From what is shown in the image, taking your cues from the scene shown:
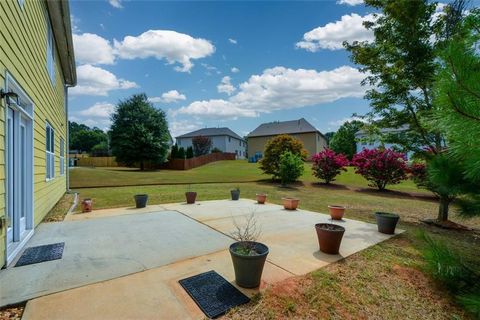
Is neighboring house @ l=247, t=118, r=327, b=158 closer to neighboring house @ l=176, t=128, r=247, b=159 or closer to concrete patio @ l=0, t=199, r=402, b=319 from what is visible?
neighboring house @ l=176, t=128, r=247, b=159

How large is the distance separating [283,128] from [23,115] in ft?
146

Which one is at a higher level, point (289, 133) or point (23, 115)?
Answer: point (289, 133)

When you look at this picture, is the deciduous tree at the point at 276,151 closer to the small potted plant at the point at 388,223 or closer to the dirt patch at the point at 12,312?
the small potted plant at the point at 388,223

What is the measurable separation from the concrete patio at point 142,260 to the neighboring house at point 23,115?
58 centimetres

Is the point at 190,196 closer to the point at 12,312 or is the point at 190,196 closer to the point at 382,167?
the point at 12,312

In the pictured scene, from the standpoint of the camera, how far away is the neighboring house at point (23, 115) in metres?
3.31

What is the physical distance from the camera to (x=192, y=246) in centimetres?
446

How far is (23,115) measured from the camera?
4434 mm

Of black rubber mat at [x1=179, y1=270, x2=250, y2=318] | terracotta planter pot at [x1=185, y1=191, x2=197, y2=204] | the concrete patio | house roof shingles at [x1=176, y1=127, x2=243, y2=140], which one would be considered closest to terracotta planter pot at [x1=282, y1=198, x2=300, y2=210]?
the concrete patio

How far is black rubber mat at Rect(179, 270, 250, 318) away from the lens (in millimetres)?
2635

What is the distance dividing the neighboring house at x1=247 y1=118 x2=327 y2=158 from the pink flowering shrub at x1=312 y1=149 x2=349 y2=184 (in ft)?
→ 80.1

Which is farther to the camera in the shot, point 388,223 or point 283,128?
point 283,128

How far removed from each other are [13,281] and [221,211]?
5066mm

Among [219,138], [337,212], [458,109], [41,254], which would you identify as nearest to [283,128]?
[219,138]
